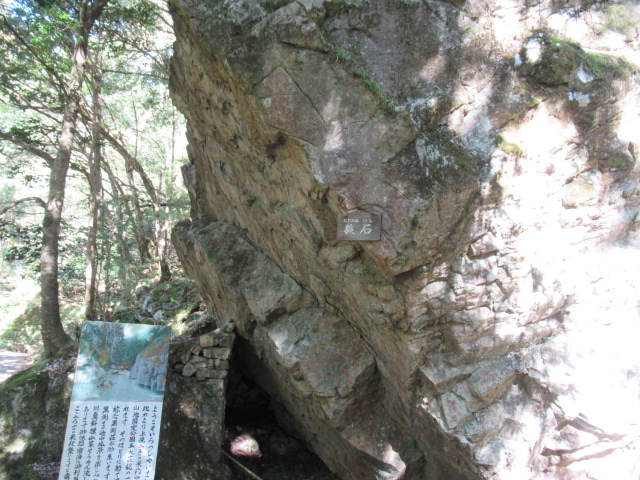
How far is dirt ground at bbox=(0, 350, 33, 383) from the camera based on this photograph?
1077cm

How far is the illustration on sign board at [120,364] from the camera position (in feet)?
15.3

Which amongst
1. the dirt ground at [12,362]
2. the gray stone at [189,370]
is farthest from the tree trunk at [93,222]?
the dirt ground at [12,362]

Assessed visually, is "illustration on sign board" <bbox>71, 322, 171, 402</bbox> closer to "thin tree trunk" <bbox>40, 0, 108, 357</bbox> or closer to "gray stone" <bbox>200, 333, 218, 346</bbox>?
"gray stone" <bbox>200, 333, 218, 346</bbox>

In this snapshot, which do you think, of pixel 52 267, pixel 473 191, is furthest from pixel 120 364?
pixel 473 191

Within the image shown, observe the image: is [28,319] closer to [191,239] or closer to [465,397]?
[191,239]

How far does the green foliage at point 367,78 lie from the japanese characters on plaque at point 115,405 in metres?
3.91

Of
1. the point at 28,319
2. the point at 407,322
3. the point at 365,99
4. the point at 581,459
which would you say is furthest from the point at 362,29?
the point at 28,319

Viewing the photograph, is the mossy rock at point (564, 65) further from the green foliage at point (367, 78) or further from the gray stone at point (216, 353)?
Answer: the gray stone at point (216, 353)

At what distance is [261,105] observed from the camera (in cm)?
406

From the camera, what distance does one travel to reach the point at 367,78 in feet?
13.0

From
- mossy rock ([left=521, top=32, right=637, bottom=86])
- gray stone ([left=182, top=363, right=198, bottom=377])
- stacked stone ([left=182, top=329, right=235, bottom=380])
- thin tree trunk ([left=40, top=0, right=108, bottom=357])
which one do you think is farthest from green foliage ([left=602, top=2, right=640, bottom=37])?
thin tree trunk ([left=40, top=0, right=108, bottom=357])

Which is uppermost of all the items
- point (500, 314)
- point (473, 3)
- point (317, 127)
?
point (473, 3)

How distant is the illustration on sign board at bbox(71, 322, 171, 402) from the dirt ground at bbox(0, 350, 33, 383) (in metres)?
7.48

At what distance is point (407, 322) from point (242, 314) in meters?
2.76
